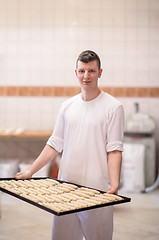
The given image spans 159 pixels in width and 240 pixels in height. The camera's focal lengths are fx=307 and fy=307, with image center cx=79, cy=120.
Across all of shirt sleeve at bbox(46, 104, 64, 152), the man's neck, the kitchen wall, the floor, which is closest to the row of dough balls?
shirt sleeve at bbox(46, 104, 64, 152)

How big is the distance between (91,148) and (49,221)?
155cm

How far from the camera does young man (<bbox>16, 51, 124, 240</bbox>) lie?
164 centimetres

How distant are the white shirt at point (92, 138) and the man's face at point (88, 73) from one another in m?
0.13

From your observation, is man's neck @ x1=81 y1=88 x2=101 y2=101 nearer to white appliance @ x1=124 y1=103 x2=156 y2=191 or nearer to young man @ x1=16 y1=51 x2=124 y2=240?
young man @ x1=16 y1=51 x2=124 y2=240

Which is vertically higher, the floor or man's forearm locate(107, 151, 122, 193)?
man's forearm locate(107, 151, 122, 193)

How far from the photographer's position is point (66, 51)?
466cm

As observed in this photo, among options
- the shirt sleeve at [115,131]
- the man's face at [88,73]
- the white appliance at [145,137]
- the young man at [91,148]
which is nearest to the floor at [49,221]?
the white appliance at [145,137]

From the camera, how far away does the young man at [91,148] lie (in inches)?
64.6

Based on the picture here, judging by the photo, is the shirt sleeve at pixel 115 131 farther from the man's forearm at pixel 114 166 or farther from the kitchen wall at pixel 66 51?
the kitchen wall at pixel 66 51

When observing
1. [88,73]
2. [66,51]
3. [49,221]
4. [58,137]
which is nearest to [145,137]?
[66,51]

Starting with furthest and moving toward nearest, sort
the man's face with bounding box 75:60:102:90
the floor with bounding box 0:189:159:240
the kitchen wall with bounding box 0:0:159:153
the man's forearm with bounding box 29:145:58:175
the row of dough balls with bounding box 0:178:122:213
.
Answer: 1. the kitchen wall with bounding box 0:0:159:153
2. the floor with bounding box 0:189:159:240
3. the man's forearm with bounding box 29:145:58:175
4. the man's face with bounding box 75:60:102:90
5. the row of dough balls with bounding box 0:178:122:213

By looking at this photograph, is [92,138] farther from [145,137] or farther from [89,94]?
[145,137]

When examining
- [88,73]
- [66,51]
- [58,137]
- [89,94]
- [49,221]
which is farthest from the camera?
[66,51]

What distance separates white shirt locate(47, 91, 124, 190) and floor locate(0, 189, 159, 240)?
112 centimetres
